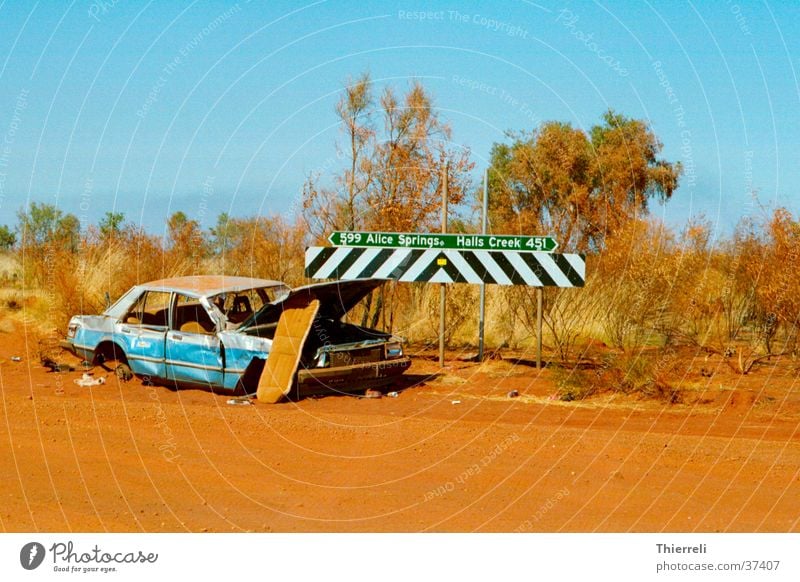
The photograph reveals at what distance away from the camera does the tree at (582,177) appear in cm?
2402

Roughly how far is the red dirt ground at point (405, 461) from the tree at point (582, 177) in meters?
9.95

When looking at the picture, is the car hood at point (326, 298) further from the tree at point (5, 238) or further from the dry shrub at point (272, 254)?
the tree at point (5, 238)

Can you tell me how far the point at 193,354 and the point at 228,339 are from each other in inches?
27.3

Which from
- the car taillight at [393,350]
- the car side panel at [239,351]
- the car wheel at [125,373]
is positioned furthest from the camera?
the car wheel at [125,373]

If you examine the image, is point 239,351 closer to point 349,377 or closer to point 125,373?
point 349,377

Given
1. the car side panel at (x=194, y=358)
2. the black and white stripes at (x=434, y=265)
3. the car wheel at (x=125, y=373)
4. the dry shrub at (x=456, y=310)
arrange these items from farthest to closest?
the dry shrub at (x=456, y=310) < the black and white stripes at (x=434, y=265) < the car wheel at (x=125, y=373) < the car side panel at (x=194, y=358)

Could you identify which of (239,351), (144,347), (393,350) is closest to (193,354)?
(239,351)

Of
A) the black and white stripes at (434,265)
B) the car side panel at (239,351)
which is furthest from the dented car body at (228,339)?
the black and white stripes at (434,265)

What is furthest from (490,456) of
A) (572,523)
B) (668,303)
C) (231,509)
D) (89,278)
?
(89,278)

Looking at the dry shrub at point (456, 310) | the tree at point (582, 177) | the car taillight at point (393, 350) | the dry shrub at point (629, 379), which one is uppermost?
the tree at point (582, 177)

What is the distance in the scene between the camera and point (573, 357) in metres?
16.7

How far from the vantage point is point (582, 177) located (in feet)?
102

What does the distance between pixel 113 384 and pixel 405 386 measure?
4506mm

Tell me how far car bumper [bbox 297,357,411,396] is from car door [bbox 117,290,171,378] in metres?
2.36
